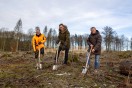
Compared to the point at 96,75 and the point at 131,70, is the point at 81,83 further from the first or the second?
the point at 131,70

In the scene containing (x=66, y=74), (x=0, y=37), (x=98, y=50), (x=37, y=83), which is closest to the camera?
(x=37, y=83)

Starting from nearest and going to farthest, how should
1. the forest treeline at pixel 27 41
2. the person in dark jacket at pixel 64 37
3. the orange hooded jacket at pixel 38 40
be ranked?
the person in dark jacket at pixel 64 37
the orange hooded jacket at pixel 38 40
the forest treeline at pixel 27 41

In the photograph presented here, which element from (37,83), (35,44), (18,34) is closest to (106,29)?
(18,34)

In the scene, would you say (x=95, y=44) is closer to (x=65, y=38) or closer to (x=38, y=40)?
(x=65, y=38)

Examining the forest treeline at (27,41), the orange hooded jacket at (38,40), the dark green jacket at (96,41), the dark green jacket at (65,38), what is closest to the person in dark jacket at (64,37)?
the dark green jacket at (65,38)

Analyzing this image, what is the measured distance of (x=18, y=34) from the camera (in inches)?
3103

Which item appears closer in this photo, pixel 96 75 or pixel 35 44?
pixel 96 75

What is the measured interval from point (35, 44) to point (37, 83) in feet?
12.3

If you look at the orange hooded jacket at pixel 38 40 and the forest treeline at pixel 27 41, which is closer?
the orange hooded jacket at pixel 38 40

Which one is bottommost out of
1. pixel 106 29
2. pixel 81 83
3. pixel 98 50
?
pixel 81 83

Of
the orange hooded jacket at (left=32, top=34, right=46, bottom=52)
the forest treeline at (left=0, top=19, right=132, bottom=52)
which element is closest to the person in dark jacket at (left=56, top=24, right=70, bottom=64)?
the orange hooded jacket at (left=32, top=34, right=46, bottom=52)

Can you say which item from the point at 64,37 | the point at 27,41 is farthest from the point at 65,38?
the point at 27,41

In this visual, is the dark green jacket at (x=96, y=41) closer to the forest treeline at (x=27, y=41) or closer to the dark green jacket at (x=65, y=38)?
the dark green jacket at (x=65, y=38)

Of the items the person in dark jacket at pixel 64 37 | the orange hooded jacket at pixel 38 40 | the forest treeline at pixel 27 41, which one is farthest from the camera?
the forest treeline at pixel 27 41
